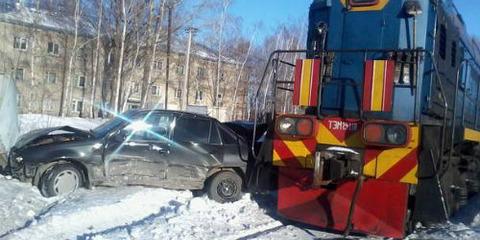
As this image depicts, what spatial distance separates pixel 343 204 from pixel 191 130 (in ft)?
11.7

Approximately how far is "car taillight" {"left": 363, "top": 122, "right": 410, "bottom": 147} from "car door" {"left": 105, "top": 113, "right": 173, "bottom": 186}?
3.86 meters

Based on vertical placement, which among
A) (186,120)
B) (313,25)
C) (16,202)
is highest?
(313,25)

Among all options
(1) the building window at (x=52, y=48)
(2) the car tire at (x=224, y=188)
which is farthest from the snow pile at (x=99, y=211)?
(1) the building window at (x=52, y=48)

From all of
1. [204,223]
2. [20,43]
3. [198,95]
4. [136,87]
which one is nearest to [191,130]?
[204,223]

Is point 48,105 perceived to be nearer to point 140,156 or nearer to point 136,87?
point 136,87

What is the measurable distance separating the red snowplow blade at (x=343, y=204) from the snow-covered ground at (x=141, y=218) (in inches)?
11.5

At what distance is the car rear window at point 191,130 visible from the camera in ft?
32.0

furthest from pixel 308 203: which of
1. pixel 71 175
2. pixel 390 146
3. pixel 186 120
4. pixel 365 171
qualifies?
pixel 71 175

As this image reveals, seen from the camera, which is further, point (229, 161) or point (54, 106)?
point (54, 106)

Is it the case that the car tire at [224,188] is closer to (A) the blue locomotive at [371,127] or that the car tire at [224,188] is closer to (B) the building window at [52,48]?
(A) the blue locomotive at [371,127]

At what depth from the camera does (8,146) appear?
34.4 feet

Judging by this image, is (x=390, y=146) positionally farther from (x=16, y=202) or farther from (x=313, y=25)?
(x=16, y=202)

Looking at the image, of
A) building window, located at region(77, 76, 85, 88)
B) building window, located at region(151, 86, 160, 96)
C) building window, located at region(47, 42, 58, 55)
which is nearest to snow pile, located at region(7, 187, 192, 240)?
building window, located at region(47, 42, 58, 55)

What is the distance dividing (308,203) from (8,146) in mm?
6243
